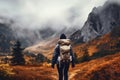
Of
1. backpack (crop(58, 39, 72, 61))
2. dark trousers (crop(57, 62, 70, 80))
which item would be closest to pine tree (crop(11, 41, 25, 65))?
dark trousers (crop(57, 62, 70, 80))

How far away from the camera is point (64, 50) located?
56.3ft

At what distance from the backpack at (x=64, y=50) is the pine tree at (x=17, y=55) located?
202ft

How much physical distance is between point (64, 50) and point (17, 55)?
62.6 metres

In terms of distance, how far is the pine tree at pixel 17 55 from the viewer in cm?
7862

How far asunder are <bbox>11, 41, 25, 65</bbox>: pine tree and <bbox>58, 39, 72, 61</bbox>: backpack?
2421 inches

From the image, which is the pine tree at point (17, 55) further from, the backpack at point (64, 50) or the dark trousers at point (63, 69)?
the backpack at point (64, 50)

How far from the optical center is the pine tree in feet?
258

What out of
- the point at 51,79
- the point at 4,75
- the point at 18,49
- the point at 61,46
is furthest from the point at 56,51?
the point at 18,49

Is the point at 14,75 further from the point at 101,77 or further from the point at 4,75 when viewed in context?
the point at 101,77

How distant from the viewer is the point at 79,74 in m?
68.6

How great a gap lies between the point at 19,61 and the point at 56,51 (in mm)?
66259

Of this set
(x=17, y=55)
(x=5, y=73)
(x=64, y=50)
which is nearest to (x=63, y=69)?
(x=64, y=50)

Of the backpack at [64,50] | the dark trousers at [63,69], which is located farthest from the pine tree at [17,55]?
the backpack at [64,50]

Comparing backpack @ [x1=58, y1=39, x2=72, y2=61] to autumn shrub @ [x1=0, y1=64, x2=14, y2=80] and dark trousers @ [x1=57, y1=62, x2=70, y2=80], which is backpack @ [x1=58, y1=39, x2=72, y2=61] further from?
autumn shrub @ [x1=0, y1=64, x2=14, y2=80]
